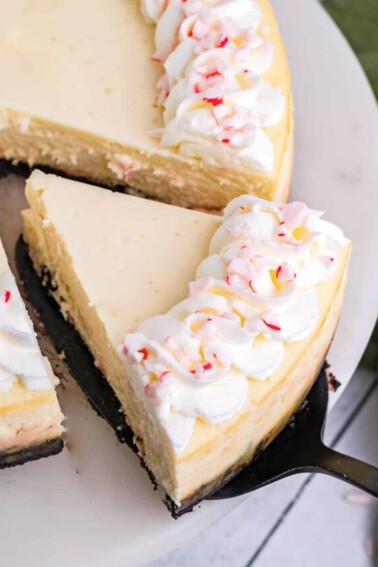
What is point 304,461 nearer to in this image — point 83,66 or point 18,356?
point 18,356

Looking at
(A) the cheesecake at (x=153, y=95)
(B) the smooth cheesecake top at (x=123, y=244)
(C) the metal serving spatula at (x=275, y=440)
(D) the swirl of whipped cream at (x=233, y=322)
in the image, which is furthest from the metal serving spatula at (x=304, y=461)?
(A) the cheesecake at (x=153, y=95)

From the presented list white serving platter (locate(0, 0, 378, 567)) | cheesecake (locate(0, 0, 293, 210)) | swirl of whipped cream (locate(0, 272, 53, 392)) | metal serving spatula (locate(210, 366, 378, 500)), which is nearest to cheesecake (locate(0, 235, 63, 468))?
swirl of whipped cream (locate(0, 272, 53, 392))

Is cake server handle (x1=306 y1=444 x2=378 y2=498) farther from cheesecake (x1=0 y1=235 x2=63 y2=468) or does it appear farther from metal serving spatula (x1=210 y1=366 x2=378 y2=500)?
cheesecake (x1=0 y1=235 x2=63 y2=468)

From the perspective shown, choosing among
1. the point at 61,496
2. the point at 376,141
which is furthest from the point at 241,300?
the point at 376,141

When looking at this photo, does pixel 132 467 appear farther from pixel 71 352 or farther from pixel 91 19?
pixel 91 19

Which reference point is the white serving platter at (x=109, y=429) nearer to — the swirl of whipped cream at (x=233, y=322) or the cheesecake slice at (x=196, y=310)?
the cheesecake slice at (x=196, y=310)

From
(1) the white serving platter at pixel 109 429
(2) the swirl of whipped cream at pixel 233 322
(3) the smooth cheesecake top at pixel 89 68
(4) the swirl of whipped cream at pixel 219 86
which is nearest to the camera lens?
(2) the swirl of whipped cream at pixel 233 322
